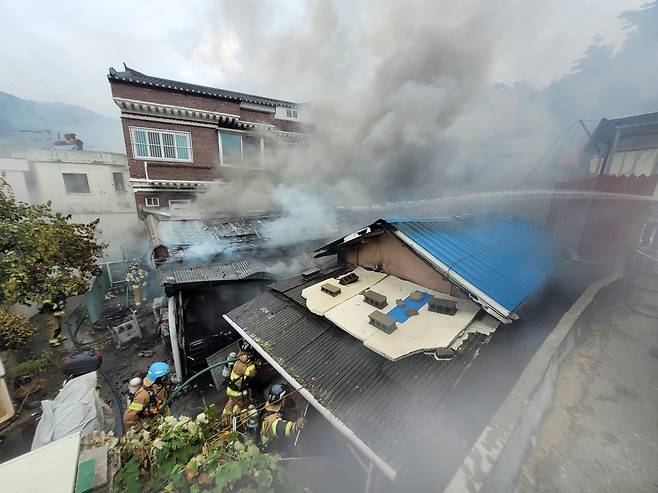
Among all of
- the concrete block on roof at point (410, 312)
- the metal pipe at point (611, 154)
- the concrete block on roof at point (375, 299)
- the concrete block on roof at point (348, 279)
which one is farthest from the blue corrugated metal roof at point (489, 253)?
the metal pipe at point (611, 154)

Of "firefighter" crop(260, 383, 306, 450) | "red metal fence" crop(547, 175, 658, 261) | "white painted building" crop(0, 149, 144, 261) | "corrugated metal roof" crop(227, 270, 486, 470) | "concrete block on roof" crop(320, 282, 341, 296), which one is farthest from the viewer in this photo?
"white painted building" crop(0, 149, 144, 261)

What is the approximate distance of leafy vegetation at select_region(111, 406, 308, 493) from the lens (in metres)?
2.16

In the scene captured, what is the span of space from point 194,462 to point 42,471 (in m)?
1.00

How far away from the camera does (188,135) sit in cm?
1330

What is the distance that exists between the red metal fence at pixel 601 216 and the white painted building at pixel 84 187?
22.7 meters

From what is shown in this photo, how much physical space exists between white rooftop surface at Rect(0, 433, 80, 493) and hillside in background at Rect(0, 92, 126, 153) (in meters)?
30.5

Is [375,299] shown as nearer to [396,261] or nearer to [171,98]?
[396,261]

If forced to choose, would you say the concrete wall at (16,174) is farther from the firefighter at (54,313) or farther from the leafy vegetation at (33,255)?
the firefighter at (54,313)

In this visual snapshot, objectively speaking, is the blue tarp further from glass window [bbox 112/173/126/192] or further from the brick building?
glass window [bbox 112/173/126/192]

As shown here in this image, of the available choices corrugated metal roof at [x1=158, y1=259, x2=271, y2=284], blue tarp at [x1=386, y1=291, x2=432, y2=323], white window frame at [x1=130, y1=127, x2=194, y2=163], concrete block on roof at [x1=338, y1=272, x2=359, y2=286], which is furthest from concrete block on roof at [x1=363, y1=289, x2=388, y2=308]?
white window frame at [x1=130, y1=127, x2=194, y2=163]

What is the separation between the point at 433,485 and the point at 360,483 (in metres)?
1.14

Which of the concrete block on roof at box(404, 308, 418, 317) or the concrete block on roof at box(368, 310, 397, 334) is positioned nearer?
the concrete block on roof at box(368, 310, 397, 334)

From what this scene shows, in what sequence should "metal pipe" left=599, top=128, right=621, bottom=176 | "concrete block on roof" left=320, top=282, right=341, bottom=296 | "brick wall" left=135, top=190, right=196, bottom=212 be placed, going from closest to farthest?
"concrete block on roof" left=320, top=282, right=341, bottom=296
"metal pipe" left=599, top=128, right=621, bottom=176
"brick wall" left=135, top=190, right=196, bottom=212

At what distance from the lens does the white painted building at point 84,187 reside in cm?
1595
